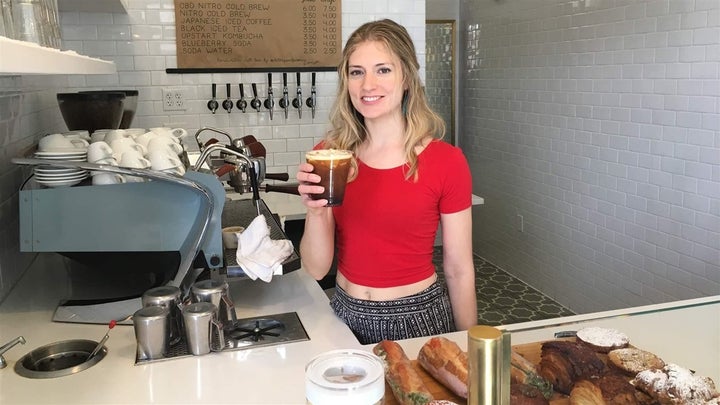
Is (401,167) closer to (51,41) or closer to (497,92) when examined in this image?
(51,41)

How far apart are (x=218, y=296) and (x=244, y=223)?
2.34ft

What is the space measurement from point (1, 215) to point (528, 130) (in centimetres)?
378

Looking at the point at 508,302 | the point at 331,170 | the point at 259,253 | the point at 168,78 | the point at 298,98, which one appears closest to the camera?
the point at 331,170

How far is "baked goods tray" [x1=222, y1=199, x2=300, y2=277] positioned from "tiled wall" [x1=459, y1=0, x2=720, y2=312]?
227 centimetres

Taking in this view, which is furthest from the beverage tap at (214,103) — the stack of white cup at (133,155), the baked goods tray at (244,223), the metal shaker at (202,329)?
the metal shaker at (202,329)

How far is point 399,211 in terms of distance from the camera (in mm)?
1848

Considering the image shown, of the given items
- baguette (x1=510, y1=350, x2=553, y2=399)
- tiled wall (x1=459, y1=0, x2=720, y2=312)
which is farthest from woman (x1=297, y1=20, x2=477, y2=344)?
tiled wall (x1=459, y1=0, x2=720, y2=312)

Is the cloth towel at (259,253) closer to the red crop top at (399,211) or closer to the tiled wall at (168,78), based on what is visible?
the red crop top at (399,211)

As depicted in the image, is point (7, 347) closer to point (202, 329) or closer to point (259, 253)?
point (202, 329)

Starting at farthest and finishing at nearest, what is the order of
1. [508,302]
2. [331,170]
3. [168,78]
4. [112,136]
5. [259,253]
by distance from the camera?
[508,302] < [168,78] < [112,136] < [259,253] < [331,170]

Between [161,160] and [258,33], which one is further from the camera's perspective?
[258,33]

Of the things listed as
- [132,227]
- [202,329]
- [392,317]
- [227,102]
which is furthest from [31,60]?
[227,102]

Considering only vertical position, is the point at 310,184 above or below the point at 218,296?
above

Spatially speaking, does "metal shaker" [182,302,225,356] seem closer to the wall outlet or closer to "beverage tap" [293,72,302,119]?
"beverage tap" [293,72,302,119]
